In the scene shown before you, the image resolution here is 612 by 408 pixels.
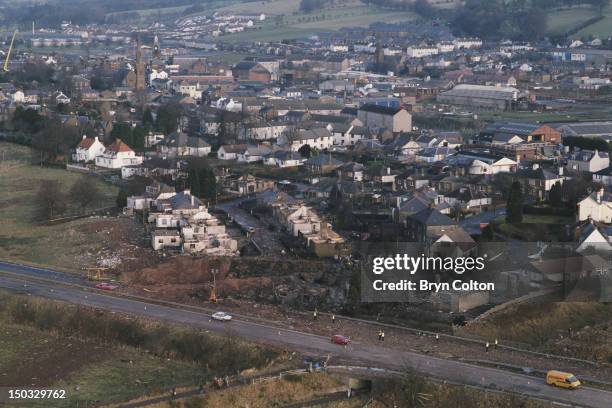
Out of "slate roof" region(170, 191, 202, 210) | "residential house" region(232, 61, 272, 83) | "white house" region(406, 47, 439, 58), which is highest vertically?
"slate roof" region(170, 191, 202, 210)

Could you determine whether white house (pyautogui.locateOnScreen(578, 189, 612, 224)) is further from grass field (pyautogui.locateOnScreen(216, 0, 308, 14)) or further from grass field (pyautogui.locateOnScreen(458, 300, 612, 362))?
grass field (pyautogui.locateOnScreen(216, 0, 308, 14))

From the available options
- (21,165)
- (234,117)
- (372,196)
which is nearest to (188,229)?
(372,196)

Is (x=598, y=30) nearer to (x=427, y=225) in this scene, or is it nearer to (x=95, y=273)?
(x=427, y=225)

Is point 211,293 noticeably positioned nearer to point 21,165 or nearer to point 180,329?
point 180,329

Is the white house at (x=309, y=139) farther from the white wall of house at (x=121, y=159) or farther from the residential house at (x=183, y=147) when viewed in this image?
the white wall of house at (x=121, y=159)

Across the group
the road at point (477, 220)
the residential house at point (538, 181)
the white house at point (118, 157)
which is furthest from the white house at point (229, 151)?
the road at point (477, 220)

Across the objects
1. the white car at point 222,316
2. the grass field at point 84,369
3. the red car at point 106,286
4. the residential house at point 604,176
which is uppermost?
the white car at point 222,316

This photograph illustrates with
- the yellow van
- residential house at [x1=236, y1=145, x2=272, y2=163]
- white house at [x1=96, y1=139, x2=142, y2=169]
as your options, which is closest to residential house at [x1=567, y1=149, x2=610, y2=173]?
residential house at [x1=236, y1=145, x2=272, y2=163]
